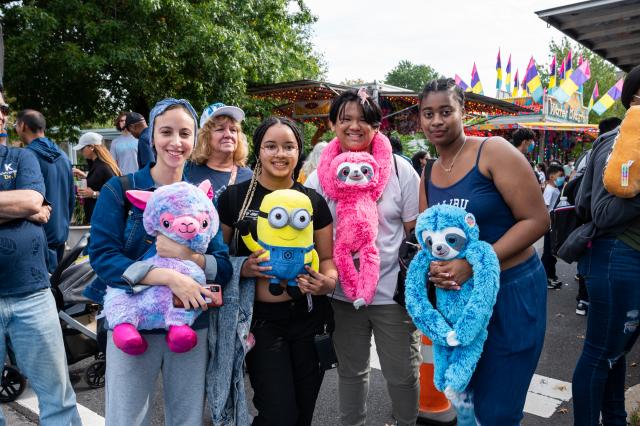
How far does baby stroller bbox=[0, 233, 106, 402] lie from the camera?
3697 millimetres

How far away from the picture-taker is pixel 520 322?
6.83ft

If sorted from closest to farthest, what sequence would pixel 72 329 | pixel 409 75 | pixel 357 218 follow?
1. pixel 357 218
2. pixel 72 329
3. pixel 409 75

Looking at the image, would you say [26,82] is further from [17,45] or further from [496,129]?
[496,129]

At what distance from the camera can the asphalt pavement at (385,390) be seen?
3393 millimetres

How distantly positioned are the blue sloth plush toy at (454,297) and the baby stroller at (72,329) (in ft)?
8.91

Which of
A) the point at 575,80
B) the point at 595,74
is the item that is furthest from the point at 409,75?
the point at 575,80

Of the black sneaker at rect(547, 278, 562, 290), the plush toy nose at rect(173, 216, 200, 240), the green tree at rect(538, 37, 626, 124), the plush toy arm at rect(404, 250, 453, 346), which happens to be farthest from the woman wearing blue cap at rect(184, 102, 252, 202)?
the green tree at rect(538, 37, 626, 124)

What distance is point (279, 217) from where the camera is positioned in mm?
2203

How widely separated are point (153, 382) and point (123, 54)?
879 centimetres

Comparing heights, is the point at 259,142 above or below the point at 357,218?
above

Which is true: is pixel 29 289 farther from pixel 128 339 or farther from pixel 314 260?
pixel 314 260

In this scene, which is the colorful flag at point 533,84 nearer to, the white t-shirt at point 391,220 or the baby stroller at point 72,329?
the white t-shirt at point 391,220

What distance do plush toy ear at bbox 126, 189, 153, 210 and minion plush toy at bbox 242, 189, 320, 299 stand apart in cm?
51

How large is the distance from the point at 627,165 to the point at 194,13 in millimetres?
10066
